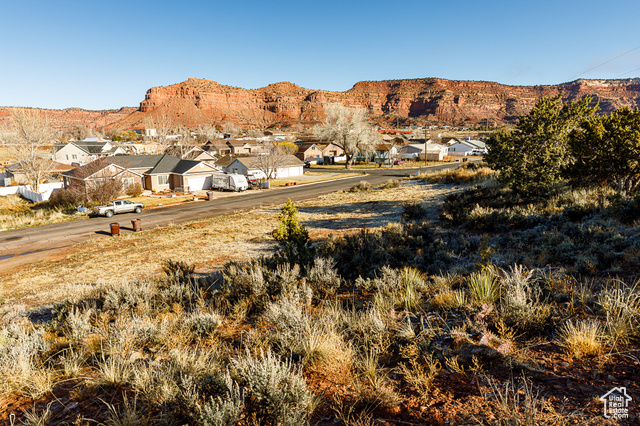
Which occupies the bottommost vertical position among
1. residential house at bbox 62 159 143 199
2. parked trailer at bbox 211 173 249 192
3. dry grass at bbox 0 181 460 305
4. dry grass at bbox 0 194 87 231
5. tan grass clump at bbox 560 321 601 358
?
dry grass at bbox 0 181 460 305

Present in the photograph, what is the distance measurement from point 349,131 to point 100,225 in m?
49.7

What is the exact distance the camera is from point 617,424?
264 centimetres

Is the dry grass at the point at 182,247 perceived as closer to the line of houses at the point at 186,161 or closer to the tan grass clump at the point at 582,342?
the tan grass clump at the point at 582,342

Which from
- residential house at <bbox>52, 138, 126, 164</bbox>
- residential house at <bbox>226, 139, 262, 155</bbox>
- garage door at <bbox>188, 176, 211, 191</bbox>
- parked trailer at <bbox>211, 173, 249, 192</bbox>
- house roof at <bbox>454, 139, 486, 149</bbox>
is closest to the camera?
parked trailer at <bbox>211, 173, 249, 192</bbox>

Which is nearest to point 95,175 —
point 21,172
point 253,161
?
point 253,161

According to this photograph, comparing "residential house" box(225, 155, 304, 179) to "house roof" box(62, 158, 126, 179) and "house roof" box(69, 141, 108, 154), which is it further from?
"house roof" box(69, 141, 108, 154)

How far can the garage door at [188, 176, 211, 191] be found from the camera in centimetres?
4312

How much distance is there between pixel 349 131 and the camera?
215 feet

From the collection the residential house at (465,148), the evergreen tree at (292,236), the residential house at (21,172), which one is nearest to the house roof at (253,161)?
the residential house at (21,172)

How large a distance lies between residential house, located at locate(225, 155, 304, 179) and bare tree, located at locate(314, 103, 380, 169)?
1365 centimetres

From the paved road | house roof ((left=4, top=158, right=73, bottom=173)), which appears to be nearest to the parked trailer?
the paved road

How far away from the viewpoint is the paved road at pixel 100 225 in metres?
20.1

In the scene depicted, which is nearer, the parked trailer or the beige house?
the parked trailer

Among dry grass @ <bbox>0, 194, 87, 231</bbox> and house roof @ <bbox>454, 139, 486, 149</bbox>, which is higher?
house roof @ <bbox>454, 139, 486, 149</bbox>
